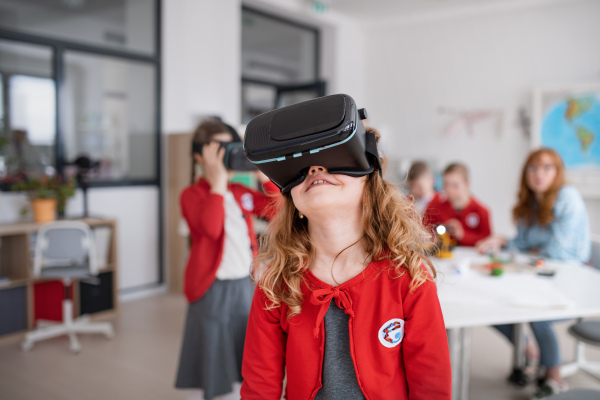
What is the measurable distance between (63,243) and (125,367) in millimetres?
919

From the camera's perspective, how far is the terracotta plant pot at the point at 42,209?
3412mm

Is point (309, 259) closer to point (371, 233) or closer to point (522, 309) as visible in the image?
point (371, 233)

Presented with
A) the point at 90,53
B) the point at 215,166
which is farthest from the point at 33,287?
the point at 215,166

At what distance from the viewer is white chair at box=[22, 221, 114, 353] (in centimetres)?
311

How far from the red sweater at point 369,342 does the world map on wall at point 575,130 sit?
15.4 feet

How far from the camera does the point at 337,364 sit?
1074 mm

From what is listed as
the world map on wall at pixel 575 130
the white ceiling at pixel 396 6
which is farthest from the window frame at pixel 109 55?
the world map on wall at pixel 575 130

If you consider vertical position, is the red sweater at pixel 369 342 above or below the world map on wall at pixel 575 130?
below

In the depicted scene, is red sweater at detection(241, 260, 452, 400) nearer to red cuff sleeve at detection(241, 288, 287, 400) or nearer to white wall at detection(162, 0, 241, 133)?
red cuff sleeve at detection(241, 288, 287, 400)

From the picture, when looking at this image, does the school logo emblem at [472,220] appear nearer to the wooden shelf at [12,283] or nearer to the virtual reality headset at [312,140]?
the virtual reality headset at [312,140]

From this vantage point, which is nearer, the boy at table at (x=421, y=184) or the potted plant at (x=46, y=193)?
the potted plant at (x=46, y=193)

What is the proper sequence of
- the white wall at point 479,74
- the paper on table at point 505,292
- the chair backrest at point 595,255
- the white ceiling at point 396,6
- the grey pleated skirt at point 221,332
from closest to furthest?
1. the paper on table at point 505,292
2. the grey pleated skirt at point 221,332
3. the chair backrest at point 595,255
4. the white wall at point 479,74
5. the white ceiling at point 396,6

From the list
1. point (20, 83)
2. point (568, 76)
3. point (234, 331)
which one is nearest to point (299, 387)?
point (234, 331)

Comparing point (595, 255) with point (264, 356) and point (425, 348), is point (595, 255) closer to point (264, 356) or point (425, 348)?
point (425, 348)
